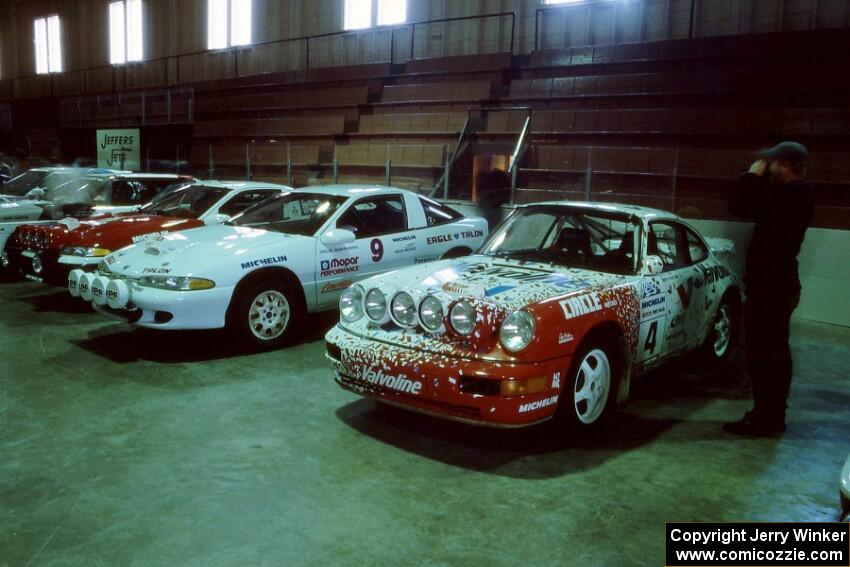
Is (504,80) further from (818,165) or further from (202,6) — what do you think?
(202,6)

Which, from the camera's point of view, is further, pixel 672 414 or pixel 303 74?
pixel 303 74

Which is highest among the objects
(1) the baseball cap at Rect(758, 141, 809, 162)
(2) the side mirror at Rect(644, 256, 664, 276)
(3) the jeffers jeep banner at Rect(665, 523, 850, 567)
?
(1) the baseball cap at Rect(758, 141, 809, 162)

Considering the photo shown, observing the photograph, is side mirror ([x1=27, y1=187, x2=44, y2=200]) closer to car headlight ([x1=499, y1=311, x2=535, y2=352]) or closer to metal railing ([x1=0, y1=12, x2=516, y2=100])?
car headlight ([x1=499, y1=311, x2=535, y2=352])

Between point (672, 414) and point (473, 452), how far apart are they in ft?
5.23

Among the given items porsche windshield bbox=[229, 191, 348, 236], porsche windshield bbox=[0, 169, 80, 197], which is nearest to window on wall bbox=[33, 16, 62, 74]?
porsche windshield bbox=[0, 169, 80, 197]

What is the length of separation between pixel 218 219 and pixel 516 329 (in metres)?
4.58

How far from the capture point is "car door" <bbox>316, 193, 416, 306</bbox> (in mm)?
6315

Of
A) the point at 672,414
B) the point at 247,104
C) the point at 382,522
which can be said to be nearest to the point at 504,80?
the point at 247,104

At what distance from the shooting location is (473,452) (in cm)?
392

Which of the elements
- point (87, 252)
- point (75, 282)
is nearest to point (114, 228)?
point (87, 252)

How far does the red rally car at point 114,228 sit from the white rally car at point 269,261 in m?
0.93

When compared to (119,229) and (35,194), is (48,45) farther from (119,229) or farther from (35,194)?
(119,229)

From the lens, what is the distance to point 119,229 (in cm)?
719

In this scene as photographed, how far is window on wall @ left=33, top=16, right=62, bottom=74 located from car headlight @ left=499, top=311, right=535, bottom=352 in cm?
3099
